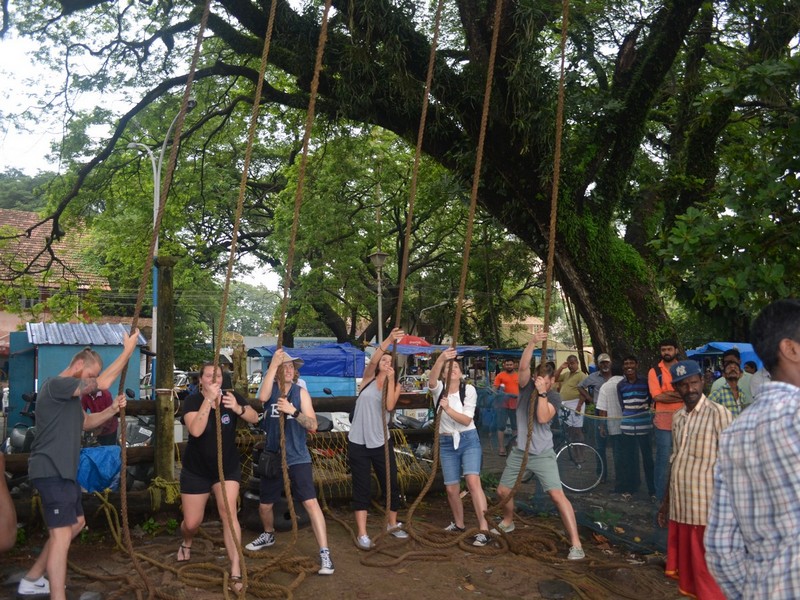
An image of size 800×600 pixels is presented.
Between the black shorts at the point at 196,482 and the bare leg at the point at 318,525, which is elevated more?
the black shorts at the point at 196,482

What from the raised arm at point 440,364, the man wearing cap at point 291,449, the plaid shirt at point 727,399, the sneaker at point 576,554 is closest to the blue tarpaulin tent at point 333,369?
the raised arm at point 440,364

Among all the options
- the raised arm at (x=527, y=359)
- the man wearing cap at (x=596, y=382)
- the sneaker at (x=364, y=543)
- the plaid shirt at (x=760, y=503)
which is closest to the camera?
the plaid shirt at (x=760, y=503)

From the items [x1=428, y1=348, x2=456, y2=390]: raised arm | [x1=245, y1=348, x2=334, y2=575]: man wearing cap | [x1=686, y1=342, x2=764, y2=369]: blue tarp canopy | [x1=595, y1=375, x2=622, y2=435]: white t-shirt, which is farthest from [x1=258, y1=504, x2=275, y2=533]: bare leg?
[x1=686, y1=342, x2=764, y2=369]: blue tarp canopy

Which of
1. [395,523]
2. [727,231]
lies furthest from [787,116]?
[395,523]

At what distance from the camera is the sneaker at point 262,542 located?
23.0 feet

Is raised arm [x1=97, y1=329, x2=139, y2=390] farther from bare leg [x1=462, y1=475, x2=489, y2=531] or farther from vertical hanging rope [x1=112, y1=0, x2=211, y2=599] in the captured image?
bare leg [x1=462, y1=475, x2=489, y2=531]

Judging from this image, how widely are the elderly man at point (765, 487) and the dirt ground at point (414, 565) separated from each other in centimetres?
368

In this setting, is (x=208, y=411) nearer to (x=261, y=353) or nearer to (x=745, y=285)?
(x=745, y=285)

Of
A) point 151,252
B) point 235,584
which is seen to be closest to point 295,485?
point 235,584

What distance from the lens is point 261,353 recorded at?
24.6 metres

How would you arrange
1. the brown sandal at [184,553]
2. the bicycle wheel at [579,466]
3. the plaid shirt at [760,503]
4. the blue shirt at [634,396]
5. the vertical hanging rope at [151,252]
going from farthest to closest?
the blue shirt at [634,396] → the bicycle wheel at [579,466] → the brown sandal at [184,553] → the vertical hanging rope at [151,252] → the plaid shirt at [760,503]

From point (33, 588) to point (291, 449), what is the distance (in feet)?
7.37

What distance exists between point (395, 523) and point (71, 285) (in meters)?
8.05

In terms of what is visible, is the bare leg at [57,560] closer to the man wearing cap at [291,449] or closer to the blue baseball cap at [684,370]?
the man wearing cap at [291,449]
